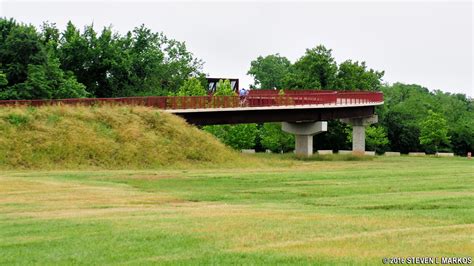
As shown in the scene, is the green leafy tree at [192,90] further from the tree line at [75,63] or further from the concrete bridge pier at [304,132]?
the concrete bridge pier at [304,132]

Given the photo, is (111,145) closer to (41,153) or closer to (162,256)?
(41,153)

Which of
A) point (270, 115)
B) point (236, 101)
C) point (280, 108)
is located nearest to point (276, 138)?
point (270, 115)

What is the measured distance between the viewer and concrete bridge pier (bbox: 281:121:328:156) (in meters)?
80.4

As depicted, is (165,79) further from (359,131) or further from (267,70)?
(267,70)

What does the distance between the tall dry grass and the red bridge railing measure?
1.62 metres

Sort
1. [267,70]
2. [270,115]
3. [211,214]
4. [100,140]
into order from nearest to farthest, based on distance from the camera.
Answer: [211,214], [100,140], [270,115], [267,70]

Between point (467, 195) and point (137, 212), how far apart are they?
441 inches

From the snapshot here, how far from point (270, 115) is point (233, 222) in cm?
5236

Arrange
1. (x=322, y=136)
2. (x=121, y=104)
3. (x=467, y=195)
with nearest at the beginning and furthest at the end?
(x=467, y=195) → (x=121, y=104) → (x=322, y=136)

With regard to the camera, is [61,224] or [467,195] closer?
[61,224]

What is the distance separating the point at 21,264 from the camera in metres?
14.7

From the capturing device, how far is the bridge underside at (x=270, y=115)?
65.4 metres

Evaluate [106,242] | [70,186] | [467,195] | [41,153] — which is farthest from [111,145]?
[106,242]

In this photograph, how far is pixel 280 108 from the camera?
7162 cm
